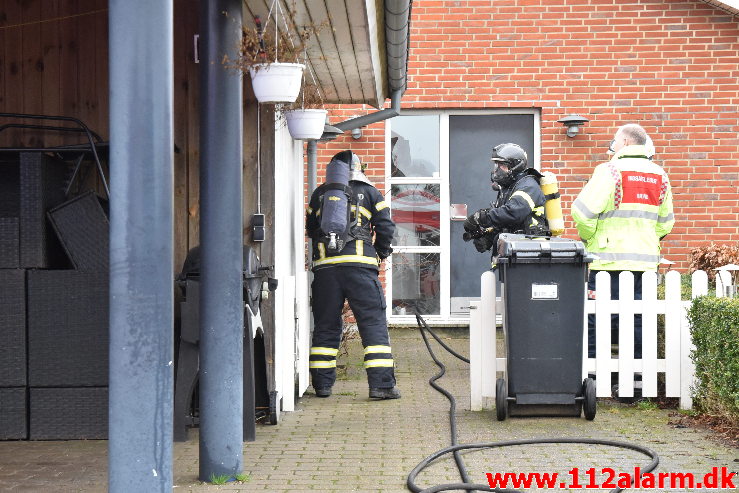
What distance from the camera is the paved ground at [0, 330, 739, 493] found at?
598 cm

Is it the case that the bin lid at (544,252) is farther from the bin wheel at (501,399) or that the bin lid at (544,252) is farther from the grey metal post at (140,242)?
the grey metal post at (140,242)

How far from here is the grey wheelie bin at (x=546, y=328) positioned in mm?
7824

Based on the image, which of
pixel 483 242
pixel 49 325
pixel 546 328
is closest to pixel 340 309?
pixel 483 242

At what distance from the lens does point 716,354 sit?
24.4ft

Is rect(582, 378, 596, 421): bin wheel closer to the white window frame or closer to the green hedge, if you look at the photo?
the green hedge

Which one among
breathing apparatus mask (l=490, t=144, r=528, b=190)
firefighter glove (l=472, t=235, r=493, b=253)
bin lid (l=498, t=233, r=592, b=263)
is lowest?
bin lid (l=498, t=233, r=592, b=263)

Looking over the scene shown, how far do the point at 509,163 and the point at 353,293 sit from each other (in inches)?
66.7

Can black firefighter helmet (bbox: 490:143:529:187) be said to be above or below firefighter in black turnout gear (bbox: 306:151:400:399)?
above

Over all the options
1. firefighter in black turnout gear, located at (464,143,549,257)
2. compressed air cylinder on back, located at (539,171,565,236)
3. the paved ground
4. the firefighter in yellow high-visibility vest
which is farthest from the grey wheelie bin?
compressed air cylinder on back, located at (539,171,565,236)

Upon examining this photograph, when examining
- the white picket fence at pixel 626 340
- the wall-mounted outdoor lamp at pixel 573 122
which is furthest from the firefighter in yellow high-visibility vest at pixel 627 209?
the wall-mounted outdoor lamp at pixel 573 122

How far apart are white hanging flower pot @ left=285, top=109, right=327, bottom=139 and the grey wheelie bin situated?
1.66 m

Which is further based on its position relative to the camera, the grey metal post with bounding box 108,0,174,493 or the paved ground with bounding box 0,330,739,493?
the paved ground with bounding box 0,330,739,493

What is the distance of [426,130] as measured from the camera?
13203mm

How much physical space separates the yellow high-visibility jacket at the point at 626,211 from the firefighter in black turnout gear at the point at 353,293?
5.48ft
